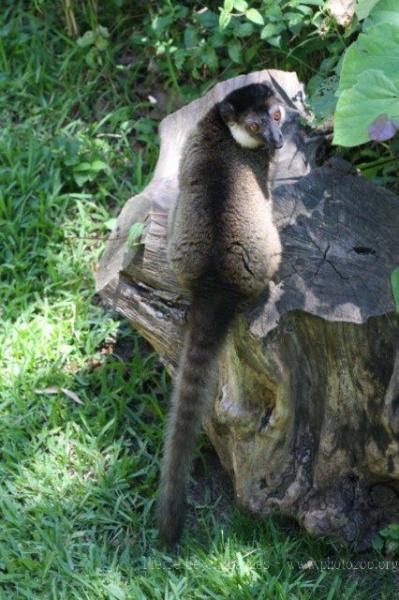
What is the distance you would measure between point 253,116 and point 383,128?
160 centimetres

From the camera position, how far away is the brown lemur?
4.27 metres

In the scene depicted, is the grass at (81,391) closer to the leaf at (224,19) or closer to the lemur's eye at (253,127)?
the leaf at (224,19)

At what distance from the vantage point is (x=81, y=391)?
5309 millimetres

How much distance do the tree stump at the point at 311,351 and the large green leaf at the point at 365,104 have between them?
1.10 metres

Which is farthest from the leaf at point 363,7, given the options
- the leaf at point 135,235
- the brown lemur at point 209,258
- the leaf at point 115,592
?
the leaf at point 115,592

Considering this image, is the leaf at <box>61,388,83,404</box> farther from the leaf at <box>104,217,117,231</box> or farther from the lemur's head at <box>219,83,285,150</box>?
the lemur's head at <box>219,83,285,150</box>

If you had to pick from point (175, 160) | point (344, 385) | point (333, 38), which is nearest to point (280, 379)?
point (344, 385)

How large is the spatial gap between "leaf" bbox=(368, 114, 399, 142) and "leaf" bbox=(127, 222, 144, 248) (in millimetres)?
1679

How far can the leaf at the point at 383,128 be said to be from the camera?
3096 mm

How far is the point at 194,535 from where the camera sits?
468 cm

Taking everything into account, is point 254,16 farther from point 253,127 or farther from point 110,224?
point 110,224

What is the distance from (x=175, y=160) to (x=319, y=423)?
1.53 meters

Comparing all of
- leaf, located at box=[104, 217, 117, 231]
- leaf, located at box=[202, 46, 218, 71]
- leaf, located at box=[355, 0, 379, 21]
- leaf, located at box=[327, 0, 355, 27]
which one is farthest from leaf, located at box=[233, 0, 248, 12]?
leaf, located at box=[104, 217, 117, 231]

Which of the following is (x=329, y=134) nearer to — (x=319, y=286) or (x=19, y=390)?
(x=319, y=286)
